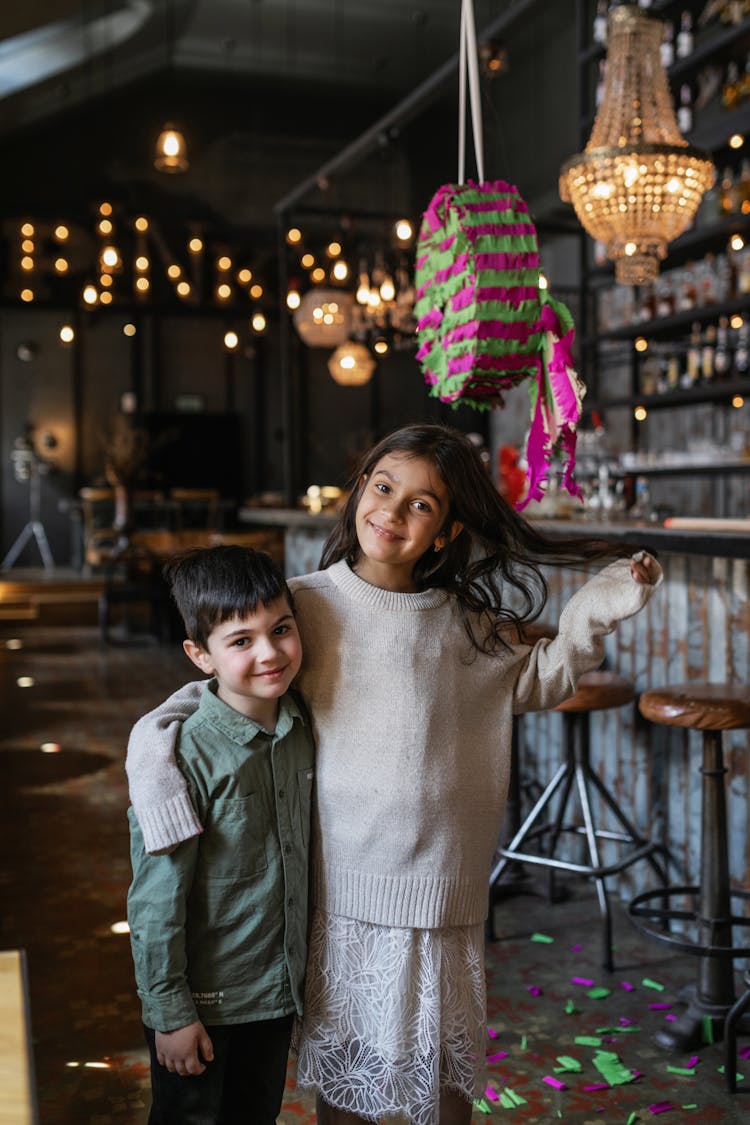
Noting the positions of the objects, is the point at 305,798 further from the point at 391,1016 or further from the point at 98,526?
the point at 98,526

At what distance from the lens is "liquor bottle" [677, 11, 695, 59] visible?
5074mm

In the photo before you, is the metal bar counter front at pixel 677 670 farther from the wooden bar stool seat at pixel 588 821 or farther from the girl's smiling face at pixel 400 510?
the girl's smiling face at pixel 400 510

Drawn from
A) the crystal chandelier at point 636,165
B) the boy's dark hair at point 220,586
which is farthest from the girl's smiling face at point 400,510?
the crystal chandelier at point 636,165

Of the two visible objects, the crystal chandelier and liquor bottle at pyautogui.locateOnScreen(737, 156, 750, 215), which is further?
liquor bottle at pyautogui.locateOnScreen(737, 156, 750, 215)

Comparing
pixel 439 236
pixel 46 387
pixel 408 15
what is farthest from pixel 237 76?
pixel 439 236

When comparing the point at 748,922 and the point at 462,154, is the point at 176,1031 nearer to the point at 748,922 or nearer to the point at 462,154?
the point at 462,154

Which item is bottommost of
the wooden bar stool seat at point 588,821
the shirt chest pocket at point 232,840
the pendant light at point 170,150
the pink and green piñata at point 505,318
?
the wooden bar stool seat at point 588,821

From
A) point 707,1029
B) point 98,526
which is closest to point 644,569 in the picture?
point 707,1029

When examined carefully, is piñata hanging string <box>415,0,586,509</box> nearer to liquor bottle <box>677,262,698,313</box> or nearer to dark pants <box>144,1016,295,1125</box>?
dark pants <box>144,1016,295,1125</box>

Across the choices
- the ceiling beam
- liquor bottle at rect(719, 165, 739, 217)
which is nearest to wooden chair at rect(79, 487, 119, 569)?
the ceiling beam

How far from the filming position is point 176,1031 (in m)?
1.47

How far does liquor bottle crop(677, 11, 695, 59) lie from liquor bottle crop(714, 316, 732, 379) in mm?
1205

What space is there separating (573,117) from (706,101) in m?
6.35

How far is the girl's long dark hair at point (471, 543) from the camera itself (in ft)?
5.45
